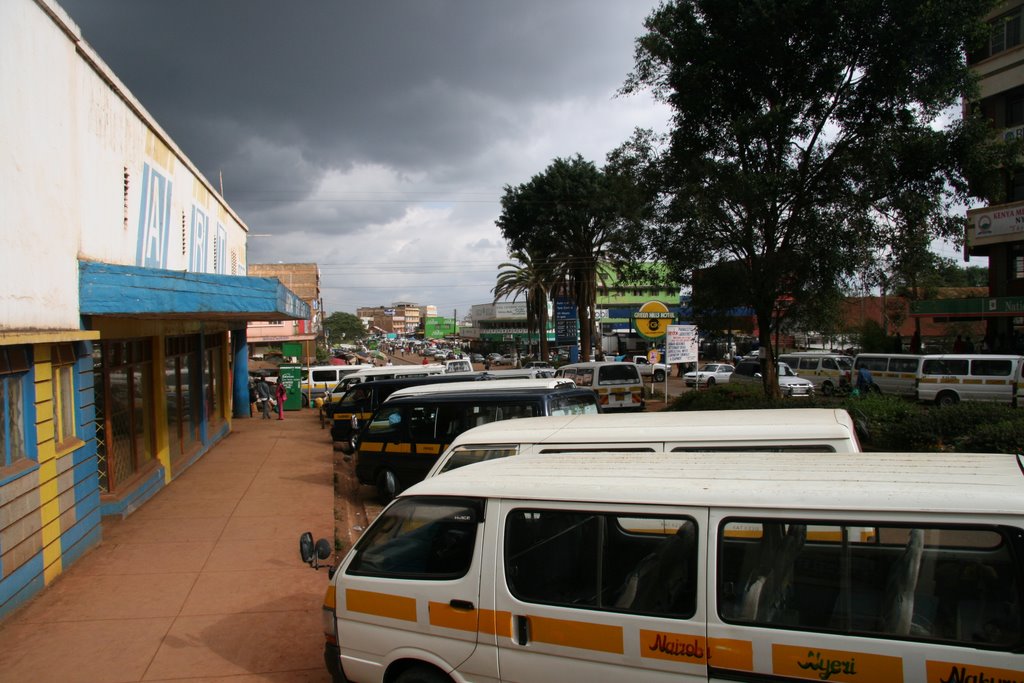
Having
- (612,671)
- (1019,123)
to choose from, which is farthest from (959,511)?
(1019,123)

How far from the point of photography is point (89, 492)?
801 cm

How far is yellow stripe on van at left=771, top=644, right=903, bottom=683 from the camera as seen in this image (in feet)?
8.92

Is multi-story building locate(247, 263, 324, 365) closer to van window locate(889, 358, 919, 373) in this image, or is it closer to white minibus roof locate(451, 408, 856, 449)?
van window locate(889, 358, 919, 373)

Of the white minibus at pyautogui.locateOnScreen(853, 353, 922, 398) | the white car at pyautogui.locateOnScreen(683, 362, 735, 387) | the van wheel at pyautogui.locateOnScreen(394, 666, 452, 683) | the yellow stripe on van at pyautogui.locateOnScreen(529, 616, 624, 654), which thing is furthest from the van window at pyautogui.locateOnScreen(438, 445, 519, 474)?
the white car at pyautogui.locateOnScreen(683, 362, 735, 387)

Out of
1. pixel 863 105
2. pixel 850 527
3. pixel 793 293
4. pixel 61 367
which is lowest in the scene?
pixel 850 527

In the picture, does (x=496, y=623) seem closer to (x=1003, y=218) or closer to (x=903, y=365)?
(x=903, y=365)

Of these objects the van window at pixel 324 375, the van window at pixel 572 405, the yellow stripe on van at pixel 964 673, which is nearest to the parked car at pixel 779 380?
the van window at pixel 572 405

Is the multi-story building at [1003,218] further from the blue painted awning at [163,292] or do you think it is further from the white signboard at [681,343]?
the blue painted awning at [163,292]

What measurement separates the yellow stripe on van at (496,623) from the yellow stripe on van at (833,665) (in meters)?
1.26

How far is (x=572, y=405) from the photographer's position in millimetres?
10055

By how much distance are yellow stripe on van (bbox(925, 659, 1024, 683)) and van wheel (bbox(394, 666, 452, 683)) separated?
230 cm

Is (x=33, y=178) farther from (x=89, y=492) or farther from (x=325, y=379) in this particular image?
(x=325, y=379)

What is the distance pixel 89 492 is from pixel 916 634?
8.35 metres

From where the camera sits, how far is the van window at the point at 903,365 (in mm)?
25734
